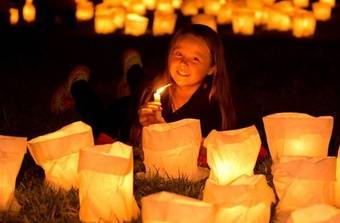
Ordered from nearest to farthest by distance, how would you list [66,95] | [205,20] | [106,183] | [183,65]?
[106,183] → [183,65] → [66,95] → [205,20]

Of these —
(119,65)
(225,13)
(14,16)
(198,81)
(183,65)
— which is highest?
(183,65)

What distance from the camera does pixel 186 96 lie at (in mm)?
4098

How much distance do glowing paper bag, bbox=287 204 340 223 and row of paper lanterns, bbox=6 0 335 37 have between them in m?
5.13

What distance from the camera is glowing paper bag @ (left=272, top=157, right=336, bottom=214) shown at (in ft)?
7.94

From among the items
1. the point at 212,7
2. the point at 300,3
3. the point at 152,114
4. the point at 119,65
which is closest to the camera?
the point at 152,114

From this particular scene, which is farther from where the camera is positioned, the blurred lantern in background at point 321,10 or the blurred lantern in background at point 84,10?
the blurred lantern in background at point 321,10

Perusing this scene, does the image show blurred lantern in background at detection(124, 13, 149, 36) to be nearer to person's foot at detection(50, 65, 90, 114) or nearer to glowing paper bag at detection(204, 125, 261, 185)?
person's foot at detection(50, 65, 90, 114)

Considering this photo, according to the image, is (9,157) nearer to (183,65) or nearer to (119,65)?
(183,65)

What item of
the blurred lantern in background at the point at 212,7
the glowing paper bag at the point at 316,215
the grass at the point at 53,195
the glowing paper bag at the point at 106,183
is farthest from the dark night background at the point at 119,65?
the glowing paper bag at the point at 316,215

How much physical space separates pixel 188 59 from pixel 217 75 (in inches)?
10.8

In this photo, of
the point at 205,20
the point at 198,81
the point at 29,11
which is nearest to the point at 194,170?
the point at 198,81

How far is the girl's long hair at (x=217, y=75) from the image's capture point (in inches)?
154

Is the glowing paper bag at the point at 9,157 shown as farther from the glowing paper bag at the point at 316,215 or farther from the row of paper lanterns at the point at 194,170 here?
the glowing paper bag at the point at 316,215

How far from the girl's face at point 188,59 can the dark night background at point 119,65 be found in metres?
0.65
